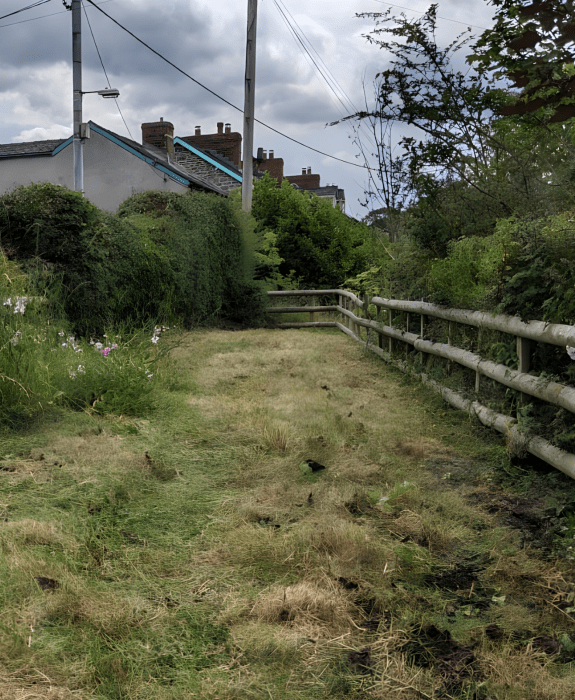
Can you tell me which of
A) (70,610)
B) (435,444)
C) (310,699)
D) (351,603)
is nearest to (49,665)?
(70,610)

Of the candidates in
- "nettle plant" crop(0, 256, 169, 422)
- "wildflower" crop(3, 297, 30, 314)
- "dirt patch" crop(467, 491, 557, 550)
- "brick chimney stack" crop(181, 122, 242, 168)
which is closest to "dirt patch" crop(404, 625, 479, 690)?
"dirt patch" crop(467, 491, 557, 550)

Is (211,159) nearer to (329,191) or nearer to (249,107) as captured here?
(249,107)

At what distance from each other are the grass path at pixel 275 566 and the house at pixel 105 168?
20746 millimetres

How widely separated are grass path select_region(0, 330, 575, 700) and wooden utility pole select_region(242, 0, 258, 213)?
471 inches

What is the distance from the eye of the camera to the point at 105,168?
24328 mm

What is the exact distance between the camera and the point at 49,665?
2.04m

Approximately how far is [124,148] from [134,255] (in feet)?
54.1

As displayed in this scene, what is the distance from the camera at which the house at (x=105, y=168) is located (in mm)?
23922

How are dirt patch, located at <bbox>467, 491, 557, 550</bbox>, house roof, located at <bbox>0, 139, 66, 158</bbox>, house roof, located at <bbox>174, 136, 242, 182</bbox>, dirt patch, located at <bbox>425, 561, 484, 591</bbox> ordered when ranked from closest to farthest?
1. dirt patch, located at <bbox>425, 561, 484, 591</bbox>
2. dirt patch, located at <bbox>467, 491, 557, 550</bbox>
3. house roof, located at <bbox>0, 139, 66, 158</bbox>
4. house roof, located at <bbox>174, 136, 242, 182</bbox>

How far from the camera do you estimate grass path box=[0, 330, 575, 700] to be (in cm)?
204

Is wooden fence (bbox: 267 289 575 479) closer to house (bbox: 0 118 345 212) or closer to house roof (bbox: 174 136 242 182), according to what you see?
house (bbox: 0 118 345 212)

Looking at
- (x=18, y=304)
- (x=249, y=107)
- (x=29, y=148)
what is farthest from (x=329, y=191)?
(x=18, y=304)

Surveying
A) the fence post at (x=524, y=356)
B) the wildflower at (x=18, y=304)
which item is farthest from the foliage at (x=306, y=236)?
the fence post at (x=524, y=356)

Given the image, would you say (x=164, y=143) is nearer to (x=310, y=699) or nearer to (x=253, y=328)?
(x=253, y=328)
